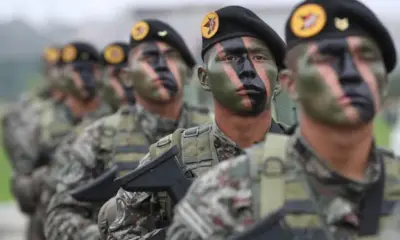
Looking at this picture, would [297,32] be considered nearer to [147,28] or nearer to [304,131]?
[304,131]

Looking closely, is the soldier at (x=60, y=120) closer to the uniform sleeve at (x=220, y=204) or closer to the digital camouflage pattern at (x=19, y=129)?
the digital camouflage pattern at (x=19, y=129)

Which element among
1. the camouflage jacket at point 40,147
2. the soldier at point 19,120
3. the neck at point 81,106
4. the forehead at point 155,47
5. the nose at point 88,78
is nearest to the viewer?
the forehead at point 155,47

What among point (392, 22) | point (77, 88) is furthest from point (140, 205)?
point (392, 22)

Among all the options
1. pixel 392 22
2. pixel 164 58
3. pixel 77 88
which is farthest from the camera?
pixel 392 22

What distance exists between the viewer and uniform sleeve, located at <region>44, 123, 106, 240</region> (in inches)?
280

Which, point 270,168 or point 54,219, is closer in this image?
point 270,168

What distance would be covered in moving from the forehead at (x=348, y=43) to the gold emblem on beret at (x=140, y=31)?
11.7 feet

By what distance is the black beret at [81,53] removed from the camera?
10898mm

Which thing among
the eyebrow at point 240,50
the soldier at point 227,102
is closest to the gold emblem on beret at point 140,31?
the soldier at point 227,102

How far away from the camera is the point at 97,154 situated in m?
7.40

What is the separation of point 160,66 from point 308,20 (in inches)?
133

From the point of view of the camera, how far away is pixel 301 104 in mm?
3666

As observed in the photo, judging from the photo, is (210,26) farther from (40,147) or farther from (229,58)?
(40,147)

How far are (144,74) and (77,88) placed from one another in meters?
3.78
